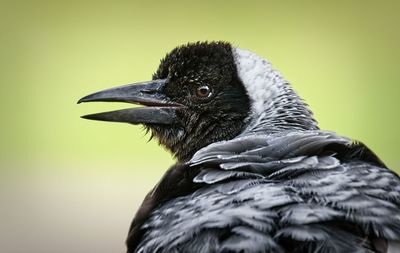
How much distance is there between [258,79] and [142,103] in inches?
12.4

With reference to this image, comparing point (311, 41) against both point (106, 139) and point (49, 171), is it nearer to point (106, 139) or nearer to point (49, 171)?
point (106, 139)

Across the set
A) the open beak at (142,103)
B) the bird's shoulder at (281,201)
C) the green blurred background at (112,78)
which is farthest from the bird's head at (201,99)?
the green blurred background at (112,78)

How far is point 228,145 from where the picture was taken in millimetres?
1668

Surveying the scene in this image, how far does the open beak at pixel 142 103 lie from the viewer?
2059 mm

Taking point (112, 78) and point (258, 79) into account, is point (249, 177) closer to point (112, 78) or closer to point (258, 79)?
point (258, 79)

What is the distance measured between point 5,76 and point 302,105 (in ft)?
6.18

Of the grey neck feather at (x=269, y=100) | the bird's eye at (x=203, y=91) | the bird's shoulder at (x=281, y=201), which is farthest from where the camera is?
the bird's eye at (x=203, y=91)

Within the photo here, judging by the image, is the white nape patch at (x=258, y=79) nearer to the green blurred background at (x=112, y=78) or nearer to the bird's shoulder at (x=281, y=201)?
the bird's shoulder at (x=281, y=201)

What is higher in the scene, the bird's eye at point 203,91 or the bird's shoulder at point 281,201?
the bird's eye at point 203,91

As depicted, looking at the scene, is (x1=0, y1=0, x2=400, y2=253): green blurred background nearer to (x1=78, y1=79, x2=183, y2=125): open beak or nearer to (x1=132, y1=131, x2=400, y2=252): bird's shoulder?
(x1=78, y1=79, x2=183, y2=125): open beak

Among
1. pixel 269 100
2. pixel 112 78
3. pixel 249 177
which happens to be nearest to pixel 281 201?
pixel 249 177

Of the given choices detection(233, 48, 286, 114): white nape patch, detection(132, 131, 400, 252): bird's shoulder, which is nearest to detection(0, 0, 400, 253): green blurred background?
detection(233, 48, 286, 114): white nape patch

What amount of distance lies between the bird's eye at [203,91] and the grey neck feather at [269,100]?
0.33ft

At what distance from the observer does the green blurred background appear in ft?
10.8
